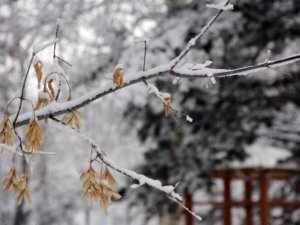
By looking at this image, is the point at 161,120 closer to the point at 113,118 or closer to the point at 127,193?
the point at 127,193

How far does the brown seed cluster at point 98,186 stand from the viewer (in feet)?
6.89

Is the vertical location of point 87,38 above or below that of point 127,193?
above

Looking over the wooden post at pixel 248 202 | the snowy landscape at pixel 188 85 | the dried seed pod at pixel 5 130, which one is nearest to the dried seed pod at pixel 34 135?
the dried seed pod at pixel 5 130

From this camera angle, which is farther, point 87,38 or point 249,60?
point 87,38

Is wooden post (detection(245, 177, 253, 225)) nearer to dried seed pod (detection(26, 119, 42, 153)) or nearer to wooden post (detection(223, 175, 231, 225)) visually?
wooden post (detection(223, 175, 231, 225))

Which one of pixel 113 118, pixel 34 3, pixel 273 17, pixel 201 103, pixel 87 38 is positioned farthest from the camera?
pixel 113 118

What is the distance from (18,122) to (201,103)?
21.0 ft

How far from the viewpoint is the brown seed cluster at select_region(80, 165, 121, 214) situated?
2.10 metres

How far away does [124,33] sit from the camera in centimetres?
938

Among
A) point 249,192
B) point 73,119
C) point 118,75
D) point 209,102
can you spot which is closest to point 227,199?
point 249,192

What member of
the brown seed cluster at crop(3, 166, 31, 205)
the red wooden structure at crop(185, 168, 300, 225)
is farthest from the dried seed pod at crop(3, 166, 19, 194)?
the red wooden structure at crop(185, 168, 300, 225)

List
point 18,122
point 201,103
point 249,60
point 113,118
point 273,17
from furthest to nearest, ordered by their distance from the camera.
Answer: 1. point 113,118
2. point 249,60
3. point 201,103
4. point 273,17
5. point 18,122

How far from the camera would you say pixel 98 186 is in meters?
2.10

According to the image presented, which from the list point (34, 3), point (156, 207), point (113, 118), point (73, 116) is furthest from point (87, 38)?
point (73, 116)
